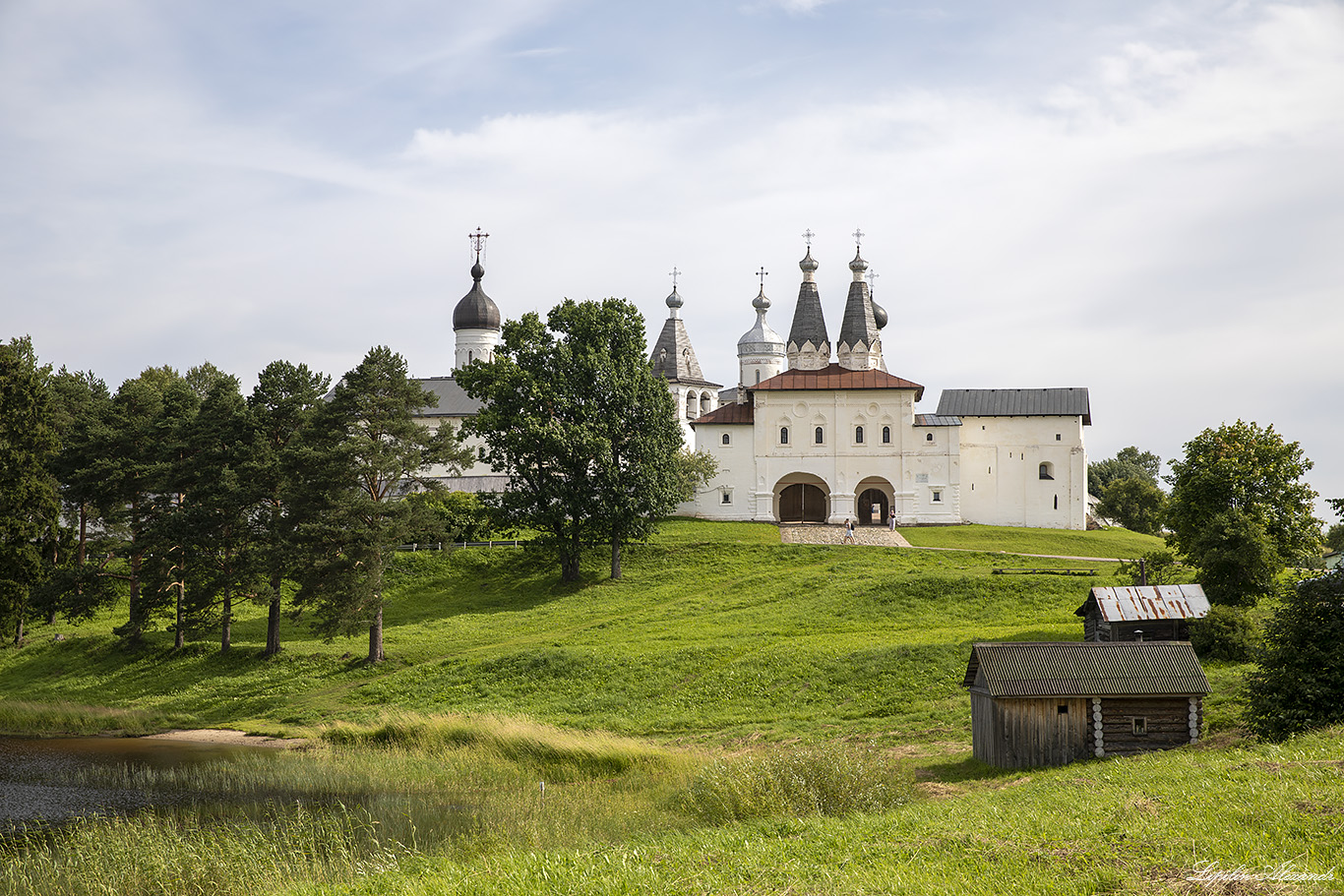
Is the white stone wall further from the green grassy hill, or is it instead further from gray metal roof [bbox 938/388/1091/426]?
the green grassy hill

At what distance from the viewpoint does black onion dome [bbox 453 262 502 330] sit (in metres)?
81.6

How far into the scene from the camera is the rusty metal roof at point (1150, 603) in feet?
94.9

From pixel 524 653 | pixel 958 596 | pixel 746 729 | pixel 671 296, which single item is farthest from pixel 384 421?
pixel 671 296

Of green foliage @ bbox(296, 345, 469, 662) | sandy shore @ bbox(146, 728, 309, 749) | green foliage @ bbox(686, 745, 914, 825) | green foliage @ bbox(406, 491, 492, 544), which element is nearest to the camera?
green foliage @ bbox(686, 745, 914, 825)

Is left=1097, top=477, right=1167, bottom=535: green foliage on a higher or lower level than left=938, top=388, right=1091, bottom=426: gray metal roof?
lower

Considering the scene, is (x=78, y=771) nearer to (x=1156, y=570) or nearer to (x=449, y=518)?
(x=449, y=518)

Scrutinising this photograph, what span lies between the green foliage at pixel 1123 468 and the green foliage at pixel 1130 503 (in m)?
17.1

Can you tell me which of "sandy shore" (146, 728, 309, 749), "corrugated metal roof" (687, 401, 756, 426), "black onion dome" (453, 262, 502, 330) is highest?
"black onion dome" (453, 262, 502, 330)

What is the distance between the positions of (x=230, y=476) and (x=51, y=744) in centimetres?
1021

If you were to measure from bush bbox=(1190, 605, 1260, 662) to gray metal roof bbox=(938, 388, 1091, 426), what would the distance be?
33.2 meters

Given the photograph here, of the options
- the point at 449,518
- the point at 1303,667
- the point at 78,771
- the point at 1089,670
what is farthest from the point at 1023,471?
the point at 78,771

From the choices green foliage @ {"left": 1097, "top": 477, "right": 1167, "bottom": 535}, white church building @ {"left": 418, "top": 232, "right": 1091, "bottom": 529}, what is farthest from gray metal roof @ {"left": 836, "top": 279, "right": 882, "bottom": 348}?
green foliage @ {"left": 1097, "top": 477, "right": 1167, "bottom": 535}

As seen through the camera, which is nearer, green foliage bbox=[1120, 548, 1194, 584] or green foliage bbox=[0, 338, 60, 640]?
green foliage bbox=[1120, 548, 1194, 584]

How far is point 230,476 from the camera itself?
36.1 meters
